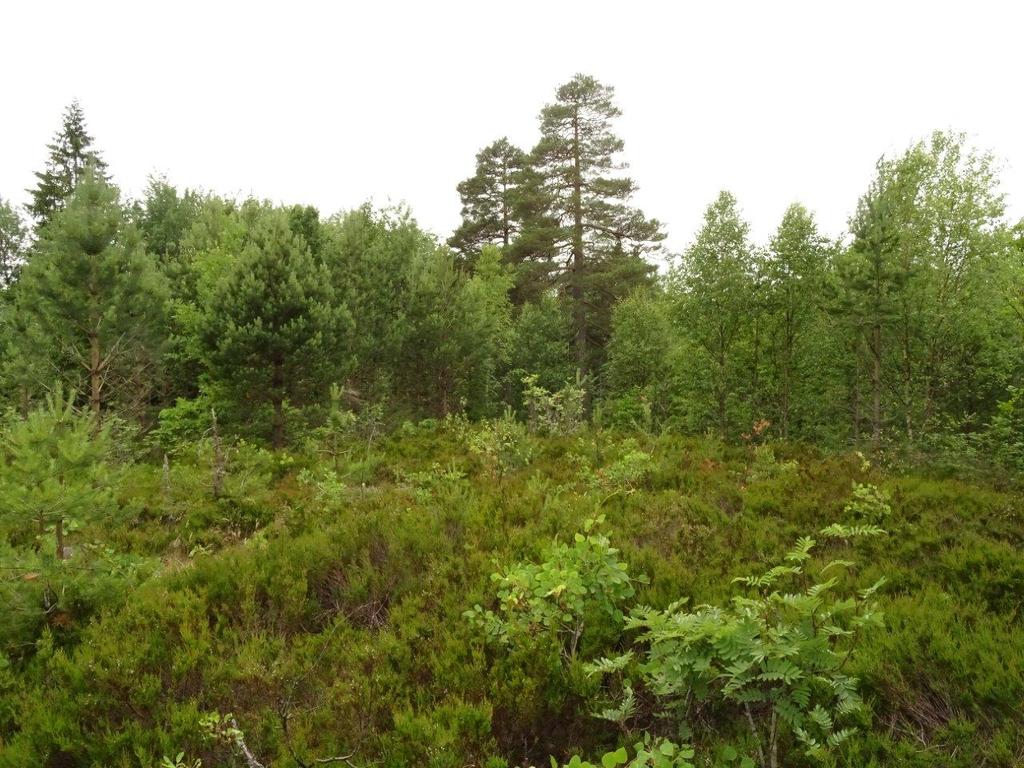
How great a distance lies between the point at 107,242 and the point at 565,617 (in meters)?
15.6

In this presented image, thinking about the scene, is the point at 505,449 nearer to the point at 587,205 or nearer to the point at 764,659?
the point at 764,659

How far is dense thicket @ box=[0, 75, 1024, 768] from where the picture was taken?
3.67m

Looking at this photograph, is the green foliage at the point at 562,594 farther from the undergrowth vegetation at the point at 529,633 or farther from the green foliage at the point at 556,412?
the green foliage at the point at 556,412

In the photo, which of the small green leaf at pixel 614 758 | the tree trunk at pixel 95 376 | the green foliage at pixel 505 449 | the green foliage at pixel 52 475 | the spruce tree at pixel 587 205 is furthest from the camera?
the spruce tree at pixel 587 205

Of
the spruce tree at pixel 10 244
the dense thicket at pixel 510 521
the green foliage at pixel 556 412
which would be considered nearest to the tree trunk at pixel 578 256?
the dense thicket at pixel 510 521

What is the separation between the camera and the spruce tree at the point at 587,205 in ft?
85.7

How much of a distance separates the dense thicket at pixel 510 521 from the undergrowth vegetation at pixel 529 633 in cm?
3

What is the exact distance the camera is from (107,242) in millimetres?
14227

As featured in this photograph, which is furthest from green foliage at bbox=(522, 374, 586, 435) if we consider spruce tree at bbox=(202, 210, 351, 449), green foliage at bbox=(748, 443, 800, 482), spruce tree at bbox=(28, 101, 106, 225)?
spruce tree at bbox=(28, 101, 106, 225)

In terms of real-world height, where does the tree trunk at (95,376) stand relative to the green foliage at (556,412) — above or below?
above

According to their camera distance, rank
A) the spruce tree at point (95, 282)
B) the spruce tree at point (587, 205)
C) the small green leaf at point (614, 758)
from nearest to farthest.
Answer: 1. the small green leaf at point (614, 758)
2. the spruce tree at point (95, 282)
3. the spruce tree at point (587, 205)

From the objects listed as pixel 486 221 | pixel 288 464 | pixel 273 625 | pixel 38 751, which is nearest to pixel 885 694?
pixel 273 625

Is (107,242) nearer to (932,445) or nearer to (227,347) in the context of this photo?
(227,347)

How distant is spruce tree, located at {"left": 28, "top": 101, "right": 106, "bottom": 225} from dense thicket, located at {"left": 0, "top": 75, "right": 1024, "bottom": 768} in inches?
356
